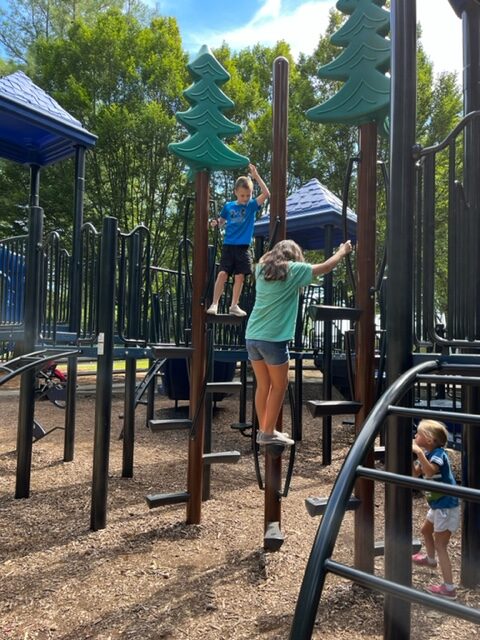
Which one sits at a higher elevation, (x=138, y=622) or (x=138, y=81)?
(x=138, y=81)

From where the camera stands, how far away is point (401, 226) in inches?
87.0

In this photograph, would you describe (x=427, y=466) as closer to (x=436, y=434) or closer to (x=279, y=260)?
(x=436, y=434)

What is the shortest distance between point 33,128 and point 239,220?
3.57 metres

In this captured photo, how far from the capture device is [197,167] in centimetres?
Answer: 396

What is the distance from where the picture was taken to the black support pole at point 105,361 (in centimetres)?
398

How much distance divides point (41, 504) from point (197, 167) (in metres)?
3.07

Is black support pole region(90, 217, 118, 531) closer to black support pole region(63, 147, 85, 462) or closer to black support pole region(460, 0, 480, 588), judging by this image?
black support pole region(63, 147, 85, 462)

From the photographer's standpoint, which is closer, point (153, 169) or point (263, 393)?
point (263, 393)

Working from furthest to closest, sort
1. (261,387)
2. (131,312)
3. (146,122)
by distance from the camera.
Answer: (146,122) → (131,312) → (261,387)

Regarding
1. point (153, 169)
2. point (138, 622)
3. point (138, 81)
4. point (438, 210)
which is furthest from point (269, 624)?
Answer: point (138, 81)

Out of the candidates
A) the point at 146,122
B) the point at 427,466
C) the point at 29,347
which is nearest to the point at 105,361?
the point at 29,347

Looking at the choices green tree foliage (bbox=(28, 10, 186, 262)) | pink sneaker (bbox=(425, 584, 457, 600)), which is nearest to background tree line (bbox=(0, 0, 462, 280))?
green tree foliage (bbox=(28, 10, 186, 262))

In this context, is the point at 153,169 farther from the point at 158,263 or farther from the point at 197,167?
the point at 197,167

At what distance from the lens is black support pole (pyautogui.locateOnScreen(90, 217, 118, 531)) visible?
398 centimetres
